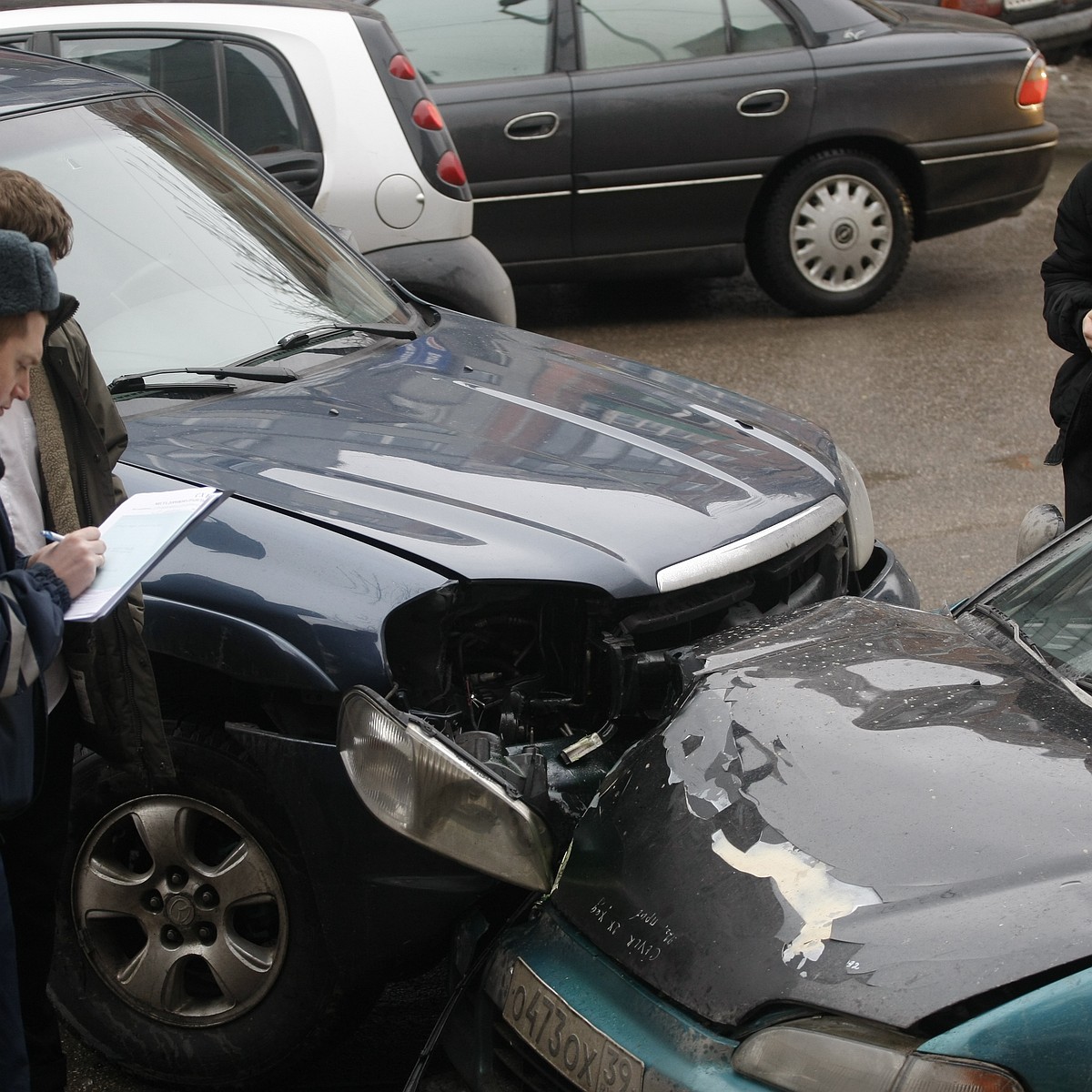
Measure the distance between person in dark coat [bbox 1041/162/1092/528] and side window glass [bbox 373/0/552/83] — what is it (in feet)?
13.2

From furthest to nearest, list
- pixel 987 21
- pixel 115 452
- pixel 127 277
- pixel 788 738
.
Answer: pixel 987 21 < pixel 127 277 < pixel 115 452 < pixel 788 738

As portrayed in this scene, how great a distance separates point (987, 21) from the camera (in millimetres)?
8211

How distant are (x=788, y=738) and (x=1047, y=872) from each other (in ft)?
1.52

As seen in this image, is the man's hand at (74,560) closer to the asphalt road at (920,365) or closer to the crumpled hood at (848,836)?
the crumpled hood at (848,836)

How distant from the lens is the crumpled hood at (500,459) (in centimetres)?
276

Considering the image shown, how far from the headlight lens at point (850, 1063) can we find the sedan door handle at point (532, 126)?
19.5ft

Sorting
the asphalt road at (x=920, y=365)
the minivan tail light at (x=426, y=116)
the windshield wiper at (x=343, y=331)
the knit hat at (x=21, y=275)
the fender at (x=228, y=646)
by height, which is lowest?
the asphalt road at (x=920, y=365)

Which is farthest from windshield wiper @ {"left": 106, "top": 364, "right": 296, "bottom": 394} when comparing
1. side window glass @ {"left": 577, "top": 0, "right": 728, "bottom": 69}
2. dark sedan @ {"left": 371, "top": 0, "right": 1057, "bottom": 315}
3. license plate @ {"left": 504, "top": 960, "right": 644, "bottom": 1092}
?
side window glass @ {"left": 577, "top": 0, "right": 728, "bottom": 69}

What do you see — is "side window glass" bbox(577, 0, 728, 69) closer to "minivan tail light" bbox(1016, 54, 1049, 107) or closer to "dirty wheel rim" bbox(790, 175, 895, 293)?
"dirty wheel rim" bbox(790, 175, 895, 293)

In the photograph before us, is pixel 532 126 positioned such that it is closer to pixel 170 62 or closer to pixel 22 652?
pixel 170 62

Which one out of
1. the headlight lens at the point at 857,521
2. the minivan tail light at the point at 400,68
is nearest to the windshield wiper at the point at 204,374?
the headlight lens at the point at 857,521

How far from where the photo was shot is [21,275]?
6.90 feet

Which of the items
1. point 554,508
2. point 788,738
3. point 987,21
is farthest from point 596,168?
point 788,738

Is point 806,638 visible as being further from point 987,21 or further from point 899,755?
point 987,21
